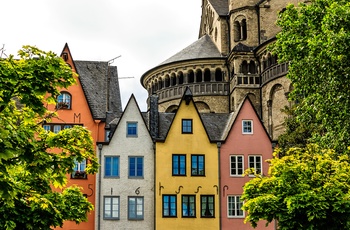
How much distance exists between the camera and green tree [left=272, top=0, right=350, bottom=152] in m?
27.8

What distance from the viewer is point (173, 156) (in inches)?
1590

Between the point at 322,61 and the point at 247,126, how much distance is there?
43.0ft

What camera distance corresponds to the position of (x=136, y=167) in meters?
40.0

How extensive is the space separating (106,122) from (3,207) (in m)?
20.6

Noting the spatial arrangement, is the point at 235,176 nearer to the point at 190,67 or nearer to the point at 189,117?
the point at 189,117

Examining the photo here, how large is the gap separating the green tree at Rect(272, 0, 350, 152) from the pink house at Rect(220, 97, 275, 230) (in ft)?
27.9

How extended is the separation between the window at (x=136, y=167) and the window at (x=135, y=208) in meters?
1.51

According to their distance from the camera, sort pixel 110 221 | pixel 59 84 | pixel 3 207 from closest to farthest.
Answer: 1. pixel 59 84
2. pixel 3 207
3. pixel 110 221

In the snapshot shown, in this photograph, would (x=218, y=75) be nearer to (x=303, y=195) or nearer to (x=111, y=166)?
(x=111, y=166)

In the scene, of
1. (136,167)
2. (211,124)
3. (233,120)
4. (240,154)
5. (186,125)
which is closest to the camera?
(136,167)

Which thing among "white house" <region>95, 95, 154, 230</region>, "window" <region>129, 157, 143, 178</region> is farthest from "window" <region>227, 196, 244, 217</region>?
"window" <region>129, 157, 143, 178</region>

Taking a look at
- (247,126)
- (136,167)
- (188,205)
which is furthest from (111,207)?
(247,126)

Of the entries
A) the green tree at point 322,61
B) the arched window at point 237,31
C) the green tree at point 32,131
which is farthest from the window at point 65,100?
the arched window at point 237,31

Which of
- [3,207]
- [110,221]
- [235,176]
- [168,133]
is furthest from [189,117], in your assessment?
[3,207]
